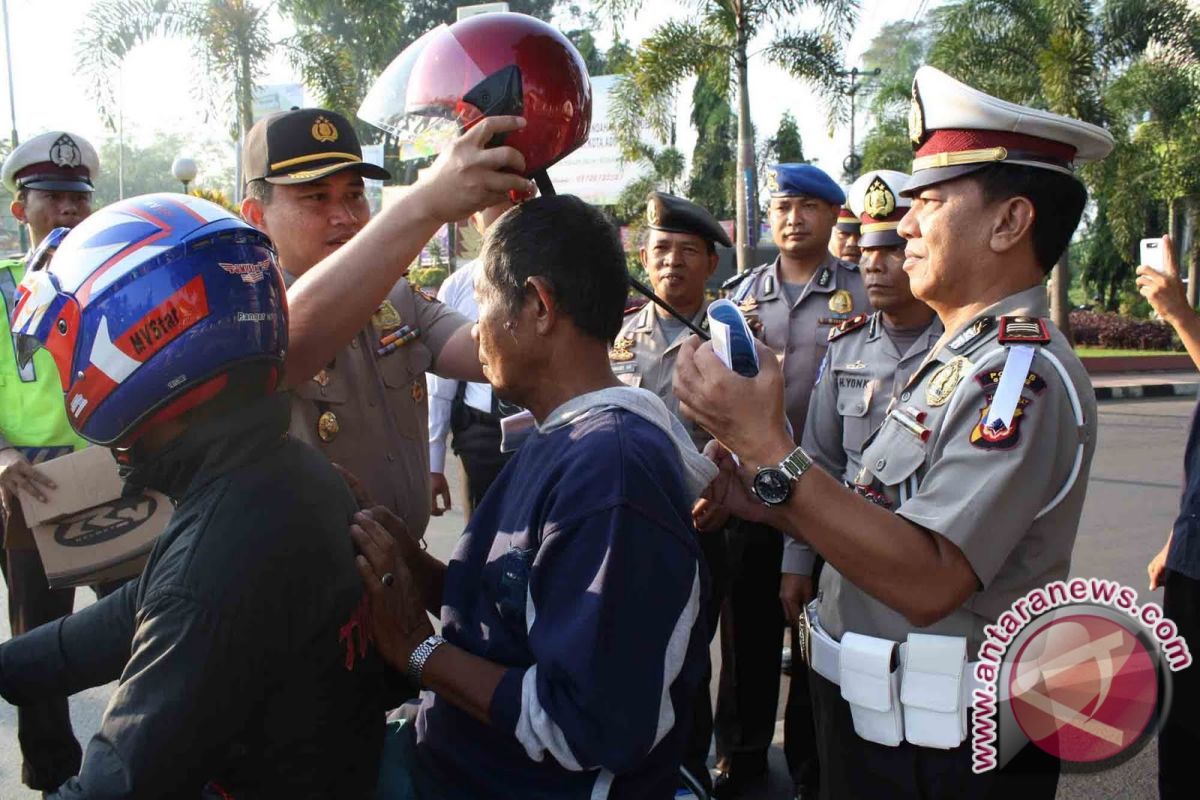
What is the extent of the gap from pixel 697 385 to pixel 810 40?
39.8 feet

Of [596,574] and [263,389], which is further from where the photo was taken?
[263,389]

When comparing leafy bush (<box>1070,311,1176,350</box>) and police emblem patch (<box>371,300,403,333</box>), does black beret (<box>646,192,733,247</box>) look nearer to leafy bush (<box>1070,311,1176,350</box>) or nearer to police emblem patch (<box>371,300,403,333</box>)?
police emblem patch (<box>371,300,403,333</box>)

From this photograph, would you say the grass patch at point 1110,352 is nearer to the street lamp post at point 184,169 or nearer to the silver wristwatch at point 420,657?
the street lamp post at point 184,169

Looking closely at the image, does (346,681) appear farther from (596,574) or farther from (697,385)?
(697,385)

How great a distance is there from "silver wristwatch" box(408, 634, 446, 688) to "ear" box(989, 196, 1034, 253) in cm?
134

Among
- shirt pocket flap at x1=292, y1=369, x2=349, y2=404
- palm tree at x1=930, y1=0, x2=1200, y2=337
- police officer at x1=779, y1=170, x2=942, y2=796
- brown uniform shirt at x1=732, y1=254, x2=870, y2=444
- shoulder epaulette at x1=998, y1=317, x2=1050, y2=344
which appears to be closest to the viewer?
shoulder epaulette at x1=998, y1=317, x2=1050, y2=344

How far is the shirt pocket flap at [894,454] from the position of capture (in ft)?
6.25

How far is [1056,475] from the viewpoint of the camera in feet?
5.81

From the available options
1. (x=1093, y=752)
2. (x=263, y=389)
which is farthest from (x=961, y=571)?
(x=263, y=389)

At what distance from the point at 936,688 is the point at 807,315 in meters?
2.84

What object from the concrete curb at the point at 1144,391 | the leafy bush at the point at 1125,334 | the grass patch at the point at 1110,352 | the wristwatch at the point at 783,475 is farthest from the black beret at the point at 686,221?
the leafy bush at the point at 1125,334

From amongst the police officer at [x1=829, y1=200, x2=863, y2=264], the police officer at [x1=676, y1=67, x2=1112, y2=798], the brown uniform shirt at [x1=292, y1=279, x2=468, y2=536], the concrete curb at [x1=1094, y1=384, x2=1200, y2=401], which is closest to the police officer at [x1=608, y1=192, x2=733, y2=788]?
the police officer at [x1=829, y1=200, x2=863, y2=264]

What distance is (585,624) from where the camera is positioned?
4.61ft

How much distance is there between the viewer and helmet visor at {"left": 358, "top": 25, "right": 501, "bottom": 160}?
1709mm
